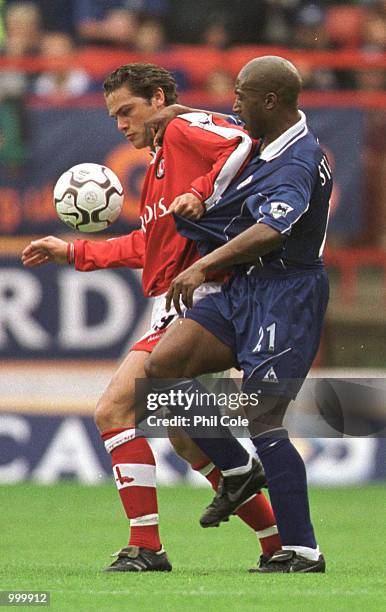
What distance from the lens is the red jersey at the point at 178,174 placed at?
241 inches

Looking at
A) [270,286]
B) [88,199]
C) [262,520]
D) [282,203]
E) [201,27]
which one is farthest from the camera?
[201,27]

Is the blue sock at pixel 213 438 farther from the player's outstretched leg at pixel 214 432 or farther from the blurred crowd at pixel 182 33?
the blurred crowd at pixel 182 33

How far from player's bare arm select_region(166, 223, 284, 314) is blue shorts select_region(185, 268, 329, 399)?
227 millimetres

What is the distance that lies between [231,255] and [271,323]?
35cm

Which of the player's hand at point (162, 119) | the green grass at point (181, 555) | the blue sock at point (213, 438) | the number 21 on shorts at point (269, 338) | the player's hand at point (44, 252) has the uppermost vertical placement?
the player's hand at point (162, 119)

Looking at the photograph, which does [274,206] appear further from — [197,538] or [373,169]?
[373,169]

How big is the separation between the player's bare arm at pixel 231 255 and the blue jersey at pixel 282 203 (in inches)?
1.7

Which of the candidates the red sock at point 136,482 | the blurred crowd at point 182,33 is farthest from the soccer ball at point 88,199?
the blurred crowd at point 182,33

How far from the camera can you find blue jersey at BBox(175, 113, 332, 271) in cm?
565

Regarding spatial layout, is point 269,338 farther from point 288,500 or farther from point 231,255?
point 288,500

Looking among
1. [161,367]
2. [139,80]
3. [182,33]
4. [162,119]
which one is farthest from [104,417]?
[182,33]

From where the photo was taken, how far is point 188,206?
5918 millimetres

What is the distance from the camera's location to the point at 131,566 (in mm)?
5980

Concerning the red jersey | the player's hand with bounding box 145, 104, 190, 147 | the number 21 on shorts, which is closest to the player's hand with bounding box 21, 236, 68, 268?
the red jersey
